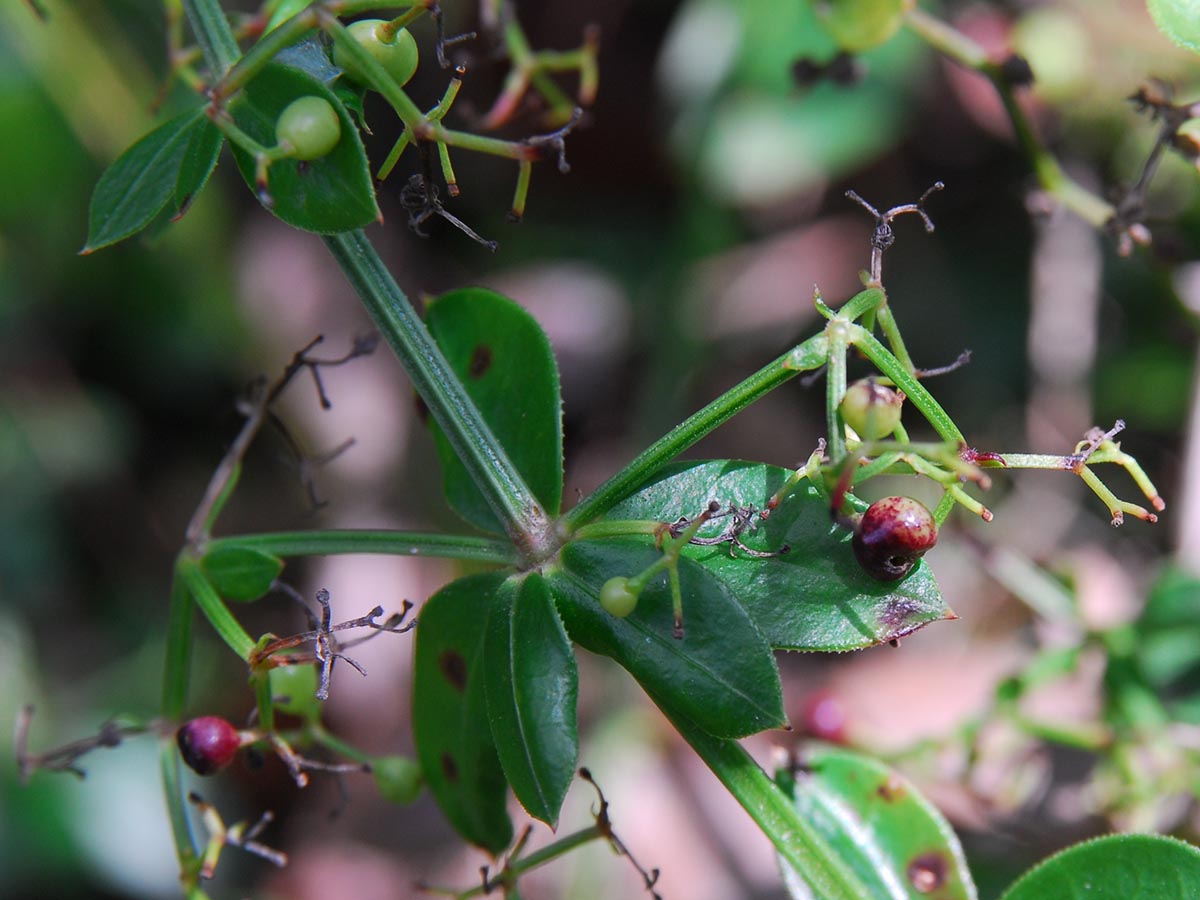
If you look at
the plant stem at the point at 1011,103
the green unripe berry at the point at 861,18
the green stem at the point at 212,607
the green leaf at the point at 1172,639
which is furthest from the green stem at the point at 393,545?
the green leaf at the point at 1172,639

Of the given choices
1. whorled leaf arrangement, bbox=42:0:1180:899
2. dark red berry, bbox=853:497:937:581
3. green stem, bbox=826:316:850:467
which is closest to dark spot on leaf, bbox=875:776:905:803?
whorled leaf arrangement, bbox=42:0:1180:899

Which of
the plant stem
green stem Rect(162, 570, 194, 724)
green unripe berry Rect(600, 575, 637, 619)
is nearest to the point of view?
green unripe berry Rect(600, 575, 637, 619)

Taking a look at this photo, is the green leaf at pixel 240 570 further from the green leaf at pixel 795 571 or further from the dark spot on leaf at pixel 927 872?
the dark spot on leaf at pixel 927 872

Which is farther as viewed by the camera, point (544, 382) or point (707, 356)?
point (707, 356)

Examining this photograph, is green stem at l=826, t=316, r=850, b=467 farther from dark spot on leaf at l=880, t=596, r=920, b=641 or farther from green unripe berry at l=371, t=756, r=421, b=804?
green unripe berry at l=371, t=756, r=421, b=804

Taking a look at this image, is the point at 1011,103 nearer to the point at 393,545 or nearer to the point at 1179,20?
the point at 1179,20

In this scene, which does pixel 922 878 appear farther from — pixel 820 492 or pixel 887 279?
pixel 887 279

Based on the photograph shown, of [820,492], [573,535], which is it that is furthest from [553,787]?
[820,492]
